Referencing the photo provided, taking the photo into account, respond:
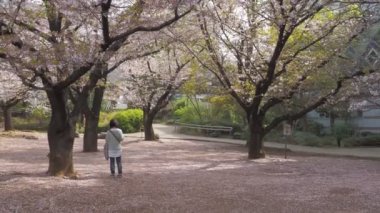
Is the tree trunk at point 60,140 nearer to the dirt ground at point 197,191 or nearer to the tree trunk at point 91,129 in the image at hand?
the dirt ground at point 197,191

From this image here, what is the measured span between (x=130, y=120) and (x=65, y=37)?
26379 millimetres

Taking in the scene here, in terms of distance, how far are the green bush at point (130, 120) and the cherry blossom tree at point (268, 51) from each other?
1850cm

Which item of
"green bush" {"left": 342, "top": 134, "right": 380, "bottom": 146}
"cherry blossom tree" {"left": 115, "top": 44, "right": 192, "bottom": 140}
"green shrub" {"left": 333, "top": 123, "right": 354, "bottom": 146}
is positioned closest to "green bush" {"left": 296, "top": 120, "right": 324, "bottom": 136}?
"green shrub" {"left": 333, "top": 123, "right": 354, "bottom": 146}

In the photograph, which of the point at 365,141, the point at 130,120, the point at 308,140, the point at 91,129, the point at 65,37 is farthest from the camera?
the point at 130,120

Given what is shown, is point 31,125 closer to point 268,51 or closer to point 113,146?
point 268,51

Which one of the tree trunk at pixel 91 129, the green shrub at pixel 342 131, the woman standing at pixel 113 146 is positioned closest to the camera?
the woman standing at pixel 113 146

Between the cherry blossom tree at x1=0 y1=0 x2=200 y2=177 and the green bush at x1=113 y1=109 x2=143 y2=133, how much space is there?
24.8 m

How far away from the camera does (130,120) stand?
121 ft

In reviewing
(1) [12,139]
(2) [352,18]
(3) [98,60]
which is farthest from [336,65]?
(1) [12,139]

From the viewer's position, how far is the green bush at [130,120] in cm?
3644

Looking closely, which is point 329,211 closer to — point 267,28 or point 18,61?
point 18,61

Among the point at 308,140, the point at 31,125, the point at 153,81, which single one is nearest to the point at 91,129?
the point at 153,81

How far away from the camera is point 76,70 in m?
10.4

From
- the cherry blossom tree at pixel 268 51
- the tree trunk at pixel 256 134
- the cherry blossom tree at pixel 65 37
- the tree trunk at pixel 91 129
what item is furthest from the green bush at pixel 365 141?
the cherry blossom tree at pixel 65 37
